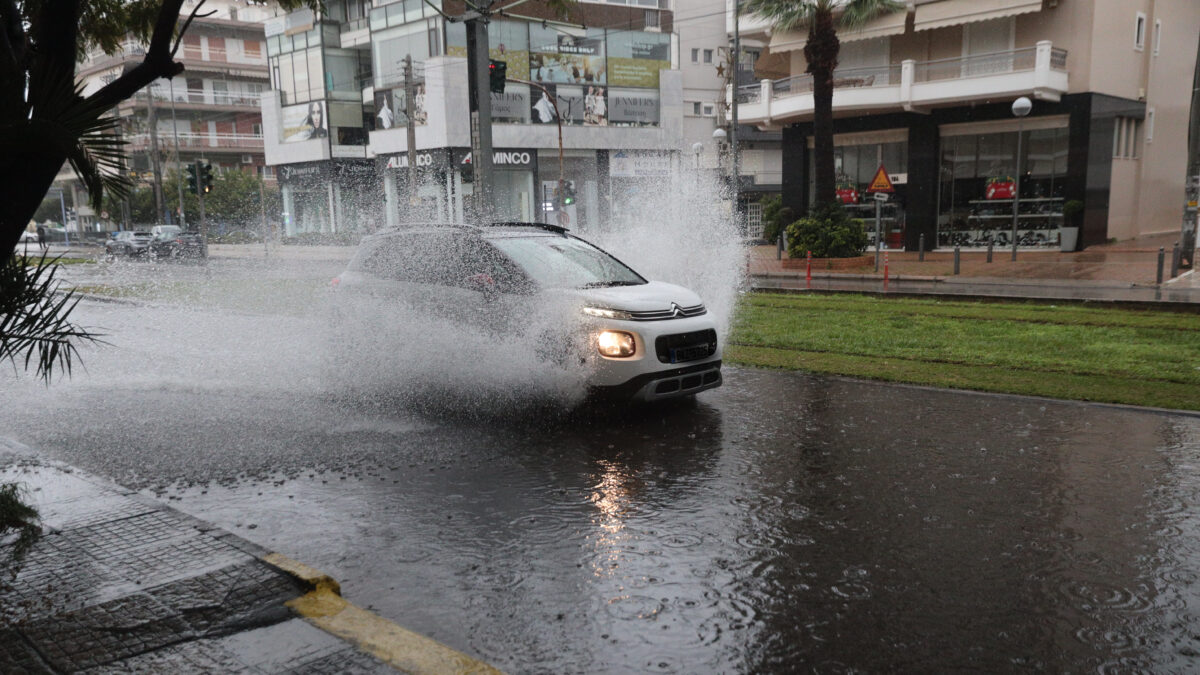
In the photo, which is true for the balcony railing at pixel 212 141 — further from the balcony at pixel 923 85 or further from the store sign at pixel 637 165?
the balcony at pixel 923 85

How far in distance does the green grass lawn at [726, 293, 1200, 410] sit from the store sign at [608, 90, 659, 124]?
37.5 m

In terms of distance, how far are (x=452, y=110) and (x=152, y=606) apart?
42213 mm

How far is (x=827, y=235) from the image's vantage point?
27094 mm

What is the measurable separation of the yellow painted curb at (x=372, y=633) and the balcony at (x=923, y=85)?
2987 centimetres

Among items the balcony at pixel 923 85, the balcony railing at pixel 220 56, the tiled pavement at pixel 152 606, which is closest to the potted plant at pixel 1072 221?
the balcony at pixel 923 85

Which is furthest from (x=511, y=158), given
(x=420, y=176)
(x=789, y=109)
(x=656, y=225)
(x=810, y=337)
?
(x=810, y=337)

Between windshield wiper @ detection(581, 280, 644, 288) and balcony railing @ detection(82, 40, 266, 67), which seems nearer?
windshield wiper @ detection(581, 280, 644, 288)

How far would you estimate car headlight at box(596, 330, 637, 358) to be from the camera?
7328mm

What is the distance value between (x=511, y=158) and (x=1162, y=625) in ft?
149

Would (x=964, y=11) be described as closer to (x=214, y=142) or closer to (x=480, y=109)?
(x=480, y=109)

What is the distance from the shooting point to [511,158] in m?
47.5

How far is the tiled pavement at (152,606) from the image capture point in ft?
11.6

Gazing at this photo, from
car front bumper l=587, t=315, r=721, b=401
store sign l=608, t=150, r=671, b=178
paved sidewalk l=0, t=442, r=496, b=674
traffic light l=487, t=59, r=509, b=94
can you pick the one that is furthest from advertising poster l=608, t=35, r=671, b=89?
paved sidewalk l=0, t=442, r=496, b=674

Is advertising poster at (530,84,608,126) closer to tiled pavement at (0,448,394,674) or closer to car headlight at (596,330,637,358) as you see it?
car headlight at (596,330,637,358)
